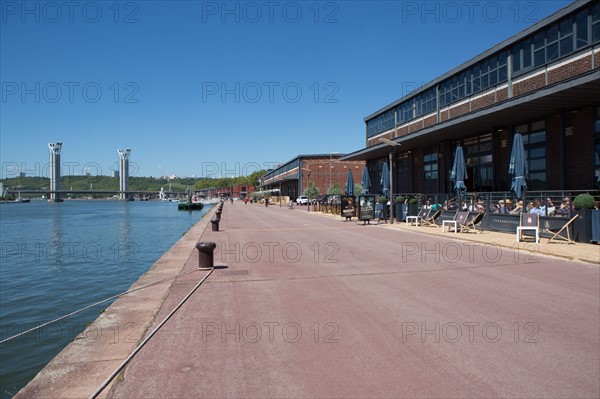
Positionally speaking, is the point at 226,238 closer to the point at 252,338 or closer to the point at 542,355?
the point at 252,338

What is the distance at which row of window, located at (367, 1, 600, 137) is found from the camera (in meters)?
20.9

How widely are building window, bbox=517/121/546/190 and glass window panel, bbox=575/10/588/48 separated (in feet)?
12.6

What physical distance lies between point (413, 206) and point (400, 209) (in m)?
1.30

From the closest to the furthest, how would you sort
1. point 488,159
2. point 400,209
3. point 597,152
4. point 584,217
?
point 584,217 < point 597,152 < point 488,159 < point 400,209

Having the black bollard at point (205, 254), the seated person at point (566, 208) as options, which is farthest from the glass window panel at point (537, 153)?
the black bollard at point (205, 254)

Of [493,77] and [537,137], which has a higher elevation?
[493,77]

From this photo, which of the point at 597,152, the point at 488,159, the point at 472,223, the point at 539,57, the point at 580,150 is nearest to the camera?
the point at 597,152

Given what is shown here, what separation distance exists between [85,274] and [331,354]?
13.4m

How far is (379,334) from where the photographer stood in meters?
6.07

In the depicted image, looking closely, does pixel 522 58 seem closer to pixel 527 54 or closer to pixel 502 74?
pixel 527 54

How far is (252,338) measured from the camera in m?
6.00

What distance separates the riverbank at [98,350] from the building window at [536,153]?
20.2 metres

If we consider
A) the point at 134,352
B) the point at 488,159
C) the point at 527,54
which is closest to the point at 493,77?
the point at 527,54

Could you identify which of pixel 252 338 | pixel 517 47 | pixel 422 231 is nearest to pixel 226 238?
pixel 422 231
